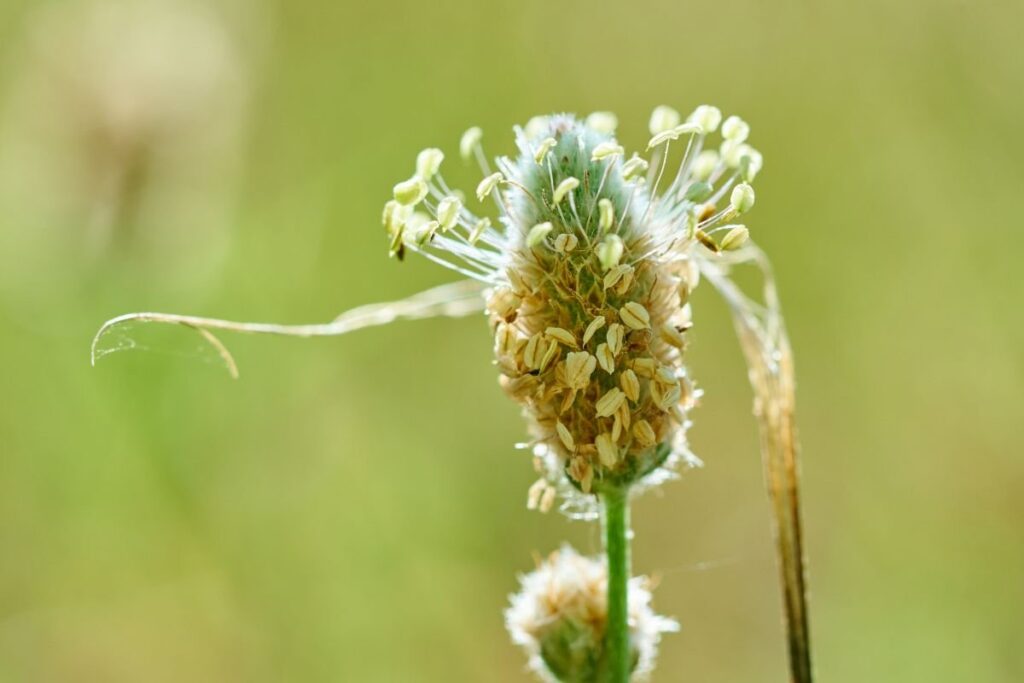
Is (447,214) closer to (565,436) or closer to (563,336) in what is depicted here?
(563,336)

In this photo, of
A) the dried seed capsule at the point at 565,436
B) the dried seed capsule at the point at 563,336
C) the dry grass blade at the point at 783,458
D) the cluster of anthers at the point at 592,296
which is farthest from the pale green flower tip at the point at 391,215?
the dry grass blade at the point at 783,458

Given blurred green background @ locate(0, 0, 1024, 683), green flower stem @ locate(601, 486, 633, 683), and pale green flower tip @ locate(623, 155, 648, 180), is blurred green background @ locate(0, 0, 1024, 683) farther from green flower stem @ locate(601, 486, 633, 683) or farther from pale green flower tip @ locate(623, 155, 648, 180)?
pale green flower tip @ locate(623, 155, 648, 180)

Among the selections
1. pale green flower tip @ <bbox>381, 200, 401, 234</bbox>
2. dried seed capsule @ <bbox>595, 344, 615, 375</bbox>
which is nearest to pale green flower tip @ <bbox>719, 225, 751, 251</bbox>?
dried seed capsule @ <bbox>595, 344, 615, 375</bbox>

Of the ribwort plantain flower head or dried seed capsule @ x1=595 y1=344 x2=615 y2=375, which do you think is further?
the ribwort plantain flower head

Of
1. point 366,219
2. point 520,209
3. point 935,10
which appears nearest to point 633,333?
point 520,209

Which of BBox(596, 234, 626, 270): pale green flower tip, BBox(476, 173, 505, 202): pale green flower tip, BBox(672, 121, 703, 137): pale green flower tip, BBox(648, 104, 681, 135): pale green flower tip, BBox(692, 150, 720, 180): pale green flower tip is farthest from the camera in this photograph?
BBox(648, 104, 681, 135): pale green flower tip

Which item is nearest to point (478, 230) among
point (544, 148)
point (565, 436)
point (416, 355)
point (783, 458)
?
point (544, 148)

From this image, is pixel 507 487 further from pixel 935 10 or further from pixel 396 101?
pixel 935 10
